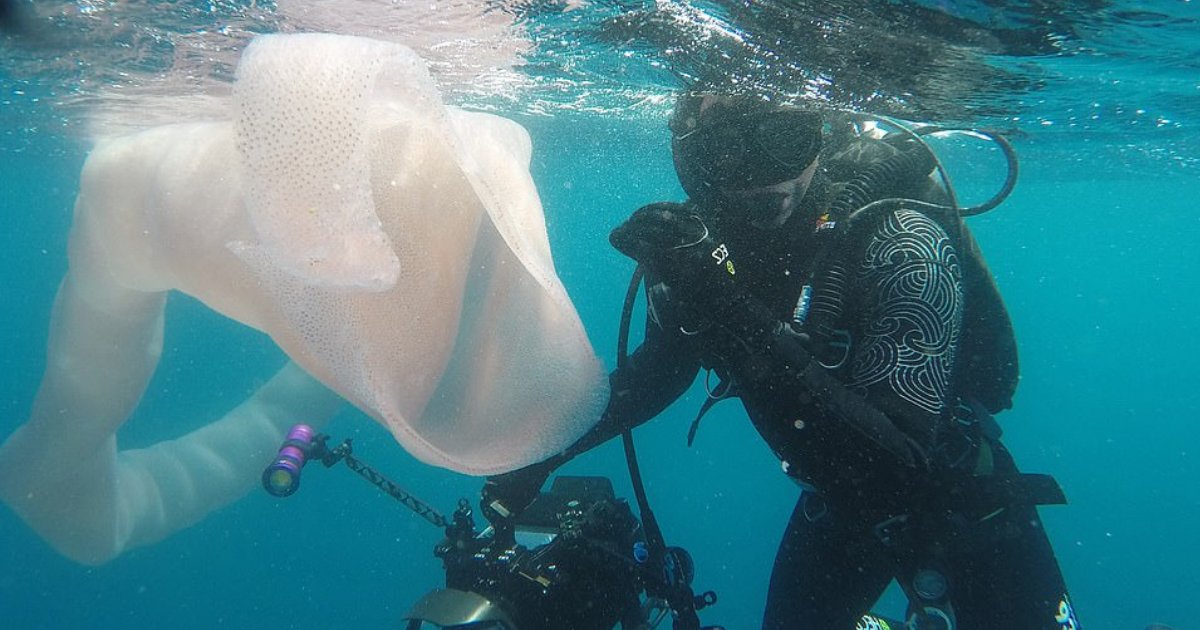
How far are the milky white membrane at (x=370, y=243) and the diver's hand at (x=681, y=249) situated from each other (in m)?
0.38

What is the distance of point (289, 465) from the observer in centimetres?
404

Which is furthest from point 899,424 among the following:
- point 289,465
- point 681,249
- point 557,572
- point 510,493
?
point 289,465

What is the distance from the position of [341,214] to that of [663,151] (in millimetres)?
15825

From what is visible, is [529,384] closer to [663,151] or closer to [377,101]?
[377,101]

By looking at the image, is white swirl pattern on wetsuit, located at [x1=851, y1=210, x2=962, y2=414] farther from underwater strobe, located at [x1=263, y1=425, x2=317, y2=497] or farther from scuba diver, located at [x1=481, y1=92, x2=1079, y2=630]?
underwater strobe, located at [x1=263, y1=425, x2=317, y2=497]

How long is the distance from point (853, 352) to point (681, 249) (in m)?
1.17

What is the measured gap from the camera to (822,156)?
385 cm

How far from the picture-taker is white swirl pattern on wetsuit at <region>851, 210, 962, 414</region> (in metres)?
2.93

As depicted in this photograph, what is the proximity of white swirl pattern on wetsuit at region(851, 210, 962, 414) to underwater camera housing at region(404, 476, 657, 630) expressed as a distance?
156 cm

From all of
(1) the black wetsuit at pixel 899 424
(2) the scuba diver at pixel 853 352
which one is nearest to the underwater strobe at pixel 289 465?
(2) the scuba diver at pixel 853 352

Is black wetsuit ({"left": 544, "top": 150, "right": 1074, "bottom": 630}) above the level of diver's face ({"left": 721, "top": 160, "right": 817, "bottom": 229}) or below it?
below

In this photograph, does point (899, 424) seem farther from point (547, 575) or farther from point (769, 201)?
point (547, 575)

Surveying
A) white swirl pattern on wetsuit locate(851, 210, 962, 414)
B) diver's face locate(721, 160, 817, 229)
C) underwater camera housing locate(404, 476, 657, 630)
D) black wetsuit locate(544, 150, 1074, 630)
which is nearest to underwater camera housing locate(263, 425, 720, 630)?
underwater camera housing locate(404, 476, 657, 630)

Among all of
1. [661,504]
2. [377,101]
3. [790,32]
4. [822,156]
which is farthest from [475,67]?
[661,504]
